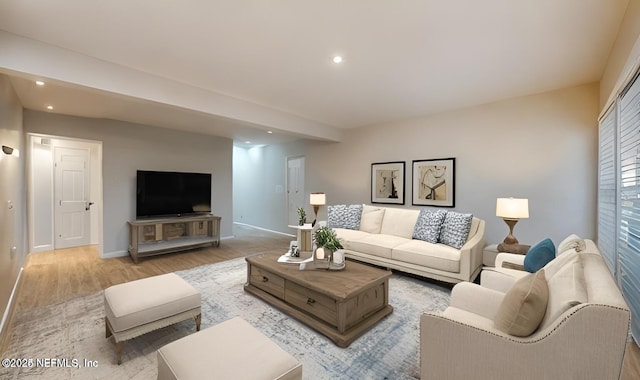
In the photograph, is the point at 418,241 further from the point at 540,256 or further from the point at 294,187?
the point at 294,187

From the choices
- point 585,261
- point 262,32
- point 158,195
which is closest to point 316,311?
point 585,261

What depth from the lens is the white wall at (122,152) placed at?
4304 mm

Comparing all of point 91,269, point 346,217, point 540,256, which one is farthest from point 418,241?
point 91,269

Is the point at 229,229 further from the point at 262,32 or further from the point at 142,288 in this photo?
the point at 262,32

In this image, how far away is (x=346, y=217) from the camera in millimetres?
4781

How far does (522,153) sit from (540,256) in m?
2.07

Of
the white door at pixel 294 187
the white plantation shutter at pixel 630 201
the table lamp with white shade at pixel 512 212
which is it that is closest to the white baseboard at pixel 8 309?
the white door at pixel 294 187

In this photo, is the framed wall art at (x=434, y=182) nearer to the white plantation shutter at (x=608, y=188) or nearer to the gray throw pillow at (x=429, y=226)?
the gray throw pillow at (x=429, y=226)

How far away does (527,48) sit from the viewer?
238cm

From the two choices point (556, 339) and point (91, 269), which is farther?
point (91, 269)

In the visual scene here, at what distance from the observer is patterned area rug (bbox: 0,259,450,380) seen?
1792 millimetres

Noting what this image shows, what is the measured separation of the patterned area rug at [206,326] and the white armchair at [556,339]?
649mm

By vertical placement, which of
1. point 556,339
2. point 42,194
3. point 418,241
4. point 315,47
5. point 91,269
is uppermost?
point 315,47

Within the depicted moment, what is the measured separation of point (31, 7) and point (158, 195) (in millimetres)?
3577
